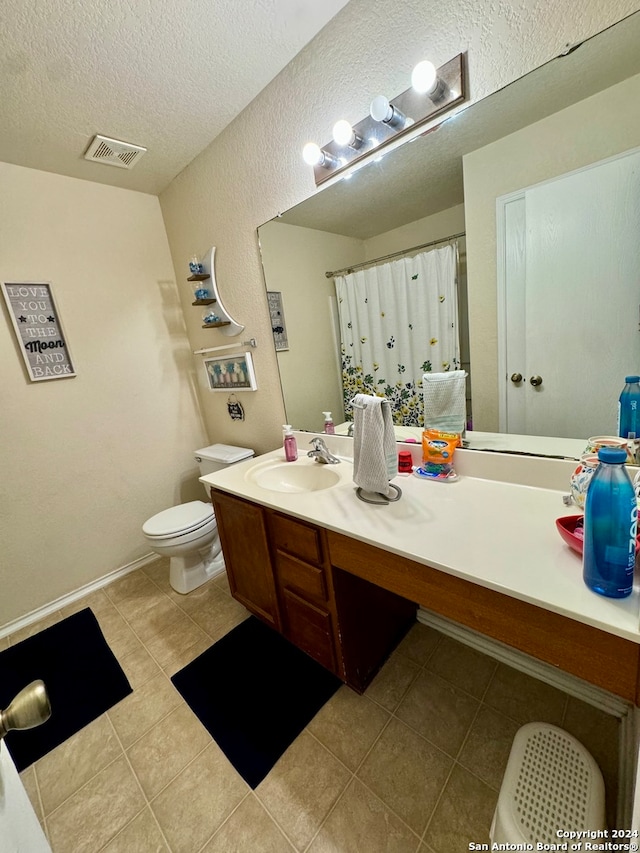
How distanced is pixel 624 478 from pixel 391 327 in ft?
3.24

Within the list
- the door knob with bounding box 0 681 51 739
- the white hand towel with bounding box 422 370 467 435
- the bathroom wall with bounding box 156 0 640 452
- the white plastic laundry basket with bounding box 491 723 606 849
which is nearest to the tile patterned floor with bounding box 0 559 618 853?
the white plastic laundry basket with bounding box 491 723 606 849

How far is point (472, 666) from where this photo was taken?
1.34m

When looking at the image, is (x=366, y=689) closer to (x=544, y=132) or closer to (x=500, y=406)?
(x=500, y=406)

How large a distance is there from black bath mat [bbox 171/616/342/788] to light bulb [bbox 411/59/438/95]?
2.07 m

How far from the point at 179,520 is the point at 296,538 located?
99 cm

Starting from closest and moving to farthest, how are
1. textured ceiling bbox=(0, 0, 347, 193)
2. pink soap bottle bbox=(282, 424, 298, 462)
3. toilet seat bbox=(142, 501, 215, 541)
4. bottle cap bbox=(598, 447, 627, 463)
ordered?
bottle cap bbox=(598, 447, 627, 463) → textured ceiling bbox=(0, 0, 347, 193) → pink soap bottle bbox=(282, 424, 298, 462) → toilet seat bbox=(142, 501, 215, 541)

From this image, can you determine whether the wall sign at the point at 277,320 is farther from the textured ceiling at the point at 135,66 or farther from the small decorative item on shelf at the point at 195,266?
the textured ceiling at the point at 135,66

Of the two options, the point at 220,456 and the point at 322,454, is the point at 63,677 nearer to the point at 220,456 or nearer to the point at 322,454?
the point at 220,456

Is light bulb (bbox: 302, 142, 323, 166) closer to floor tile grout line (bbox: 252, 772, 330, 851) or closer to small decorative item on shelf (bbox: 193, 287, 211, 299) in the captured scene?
small decorative item on shelf (bbox: 193, 287, 211, 299)

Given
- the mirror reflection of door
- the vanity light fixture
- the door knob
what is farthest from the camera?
the vanity light fixture

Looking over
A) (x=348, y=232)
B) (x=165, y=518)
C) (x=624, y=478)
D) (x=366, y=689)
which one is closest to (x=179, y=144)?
(x=348, y=232)

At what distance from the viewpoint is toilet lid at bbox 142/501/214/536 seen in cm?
176

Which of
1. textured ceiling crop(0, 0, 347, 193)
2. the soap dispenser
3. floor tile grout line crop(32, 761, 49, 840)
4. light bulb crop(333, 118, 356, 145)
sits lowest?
floor tile grout line crop(32, 761, 49, 840)

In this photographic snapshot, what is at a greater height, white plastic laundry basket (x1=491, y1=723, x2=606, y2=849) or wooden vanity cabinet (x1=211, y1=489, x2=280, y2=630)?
wooden vanity cabinet (x1=211, y1=489, x2=280, y2=630)
